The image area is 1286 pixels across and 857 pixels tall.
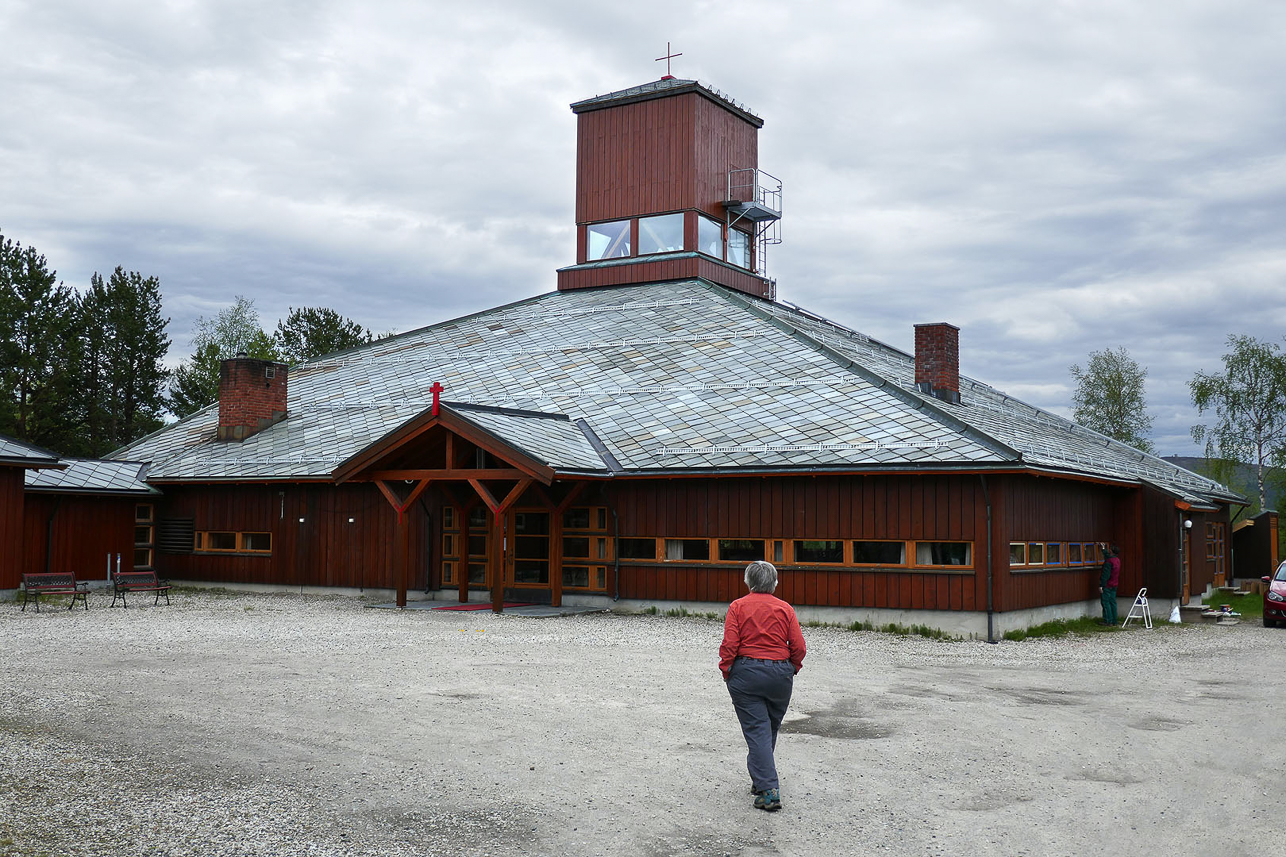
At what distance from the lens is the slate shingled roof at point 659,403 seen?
63.5 ft

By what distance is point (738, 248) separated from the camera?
32.5m

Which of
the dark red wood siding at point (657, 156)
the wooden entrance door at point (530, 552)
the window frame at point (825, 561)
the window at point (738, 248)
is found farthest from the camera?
the window at point (738, 248)

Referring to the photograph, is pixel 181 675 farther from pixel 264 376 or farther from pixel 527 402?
pixel 264 376

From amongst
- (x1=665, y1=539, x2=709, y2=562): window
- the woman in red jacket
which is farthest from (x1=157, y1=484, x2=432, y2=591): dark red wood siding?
the woman in red jacket

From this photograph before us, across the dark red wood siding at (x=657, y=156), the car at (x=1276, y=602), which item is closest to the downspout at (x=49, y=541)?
the dark red wood siding at (x=657, y=156)

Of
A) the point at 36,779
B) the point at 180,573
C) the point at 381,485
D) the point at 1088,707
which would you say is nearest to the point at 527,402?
the point at 381,485

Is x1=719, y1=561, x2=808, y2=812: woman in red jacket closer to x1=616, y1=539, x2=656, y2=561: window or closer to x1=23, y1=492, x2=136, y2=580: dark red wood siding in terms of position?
x1=616, y1=539, x2=656, y2=561: window

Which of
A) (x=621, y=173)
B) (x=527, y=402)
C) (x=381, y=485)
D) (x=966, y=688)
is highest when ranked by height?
(x=621, y=173)

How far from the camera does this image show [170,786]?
7.61 meters

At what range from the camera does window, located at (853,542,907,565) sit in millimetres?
18500

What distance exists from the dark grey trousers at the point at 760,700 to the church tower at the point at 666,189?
2363 centimetres

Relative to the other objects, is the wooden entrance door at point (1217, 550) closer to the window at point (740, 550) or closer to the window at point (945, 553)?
the window at point (945, 553)

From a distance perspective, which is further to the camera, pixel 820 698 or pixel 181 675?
pixel 181 675

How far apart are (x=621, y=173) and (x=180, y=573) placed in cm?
1547
